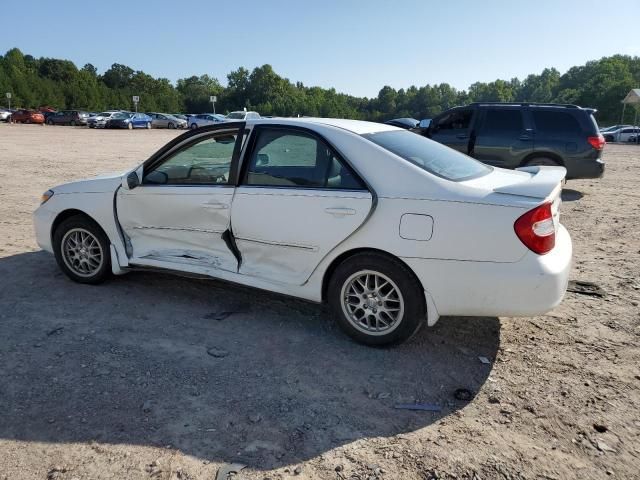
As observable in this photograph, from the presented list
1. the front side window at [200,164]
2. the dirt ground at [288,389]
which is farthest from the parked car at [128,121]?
the front side window at [200,164]

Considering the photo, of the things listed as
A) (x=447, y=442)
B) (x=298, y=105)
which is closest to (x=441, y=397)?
(x=447, y=442)

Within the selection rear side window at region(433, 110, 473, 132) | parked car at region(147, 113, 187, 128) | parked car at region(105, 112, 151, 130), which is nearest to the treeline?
parked car at region(147, 113, 187, 128)

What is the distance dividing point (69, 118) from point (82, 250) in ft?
177

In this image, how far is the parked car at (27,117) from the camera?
51188 mm

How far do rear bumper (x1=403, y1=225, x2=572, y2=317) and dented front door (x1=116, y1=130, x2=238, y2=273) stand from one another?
5.42 ft

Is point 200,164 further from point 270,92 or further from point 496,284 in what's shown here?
point 270,92

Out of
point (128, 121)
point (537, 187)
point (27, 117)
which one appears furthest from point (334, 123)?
point (27, 117)

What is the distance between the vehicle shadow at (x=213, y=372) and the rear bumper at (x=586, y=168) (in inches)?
287

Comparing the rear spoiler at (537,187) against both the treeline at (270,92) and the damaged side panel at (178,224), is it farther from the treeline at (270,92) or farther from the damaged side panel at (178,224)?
the treeline at (270,92)

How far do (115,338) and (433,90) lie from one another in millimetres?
137186

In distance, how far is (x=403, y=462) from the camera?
2598 millimetres

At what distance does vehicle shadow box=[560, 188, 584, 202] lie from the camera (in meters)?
10.4

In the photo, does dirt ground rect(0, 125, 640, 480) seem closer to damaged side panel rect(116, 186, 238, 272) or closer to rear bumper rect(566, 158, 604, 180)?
damaged side panel rect(116, 186, 238, 272)

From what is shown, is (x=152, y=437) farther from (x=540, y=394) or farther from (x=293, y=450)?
(x=540, y=394)
